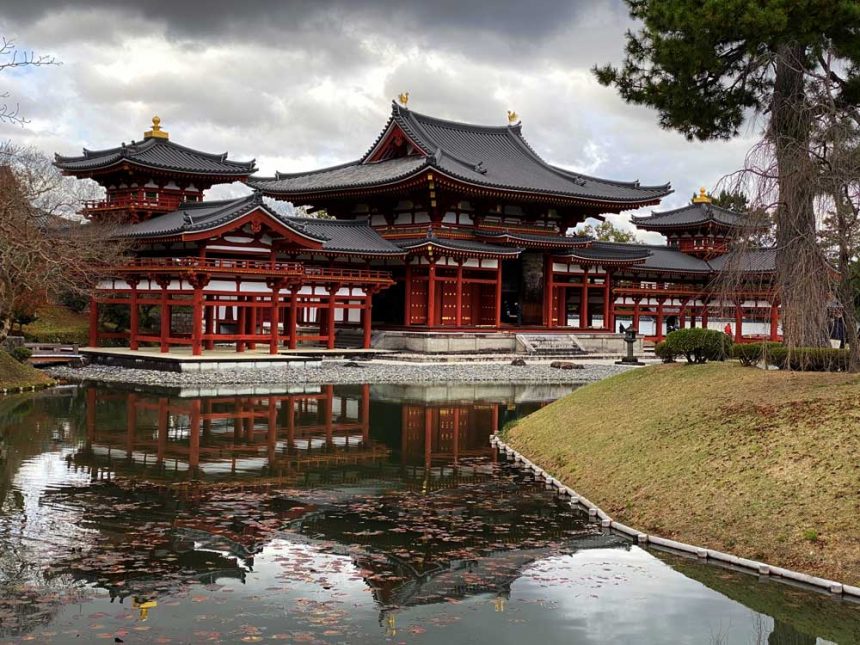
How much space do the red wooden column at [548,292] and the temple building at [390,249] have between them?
8cm

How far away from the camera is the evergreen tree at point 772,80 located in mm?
16703

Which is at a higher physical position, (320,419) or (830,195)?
(830,195)

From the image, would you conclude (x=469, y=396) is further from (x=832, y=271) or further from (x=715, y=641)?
(x=715, y=641)

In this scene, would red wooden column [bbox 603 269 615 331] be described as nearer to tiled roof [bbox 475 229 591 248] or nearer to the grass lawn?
tiled roof [bbox 475 229 591 248]

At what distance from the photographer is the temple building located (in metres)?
38.1

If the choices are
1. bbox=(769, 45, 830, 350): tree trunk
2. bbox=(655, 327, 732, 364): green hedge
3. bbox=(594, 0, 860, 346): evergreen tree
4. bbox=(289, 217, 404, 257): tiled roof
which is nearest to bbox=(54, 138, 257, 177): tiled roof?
bbox=(289, 217, 404, 257): tiled roof

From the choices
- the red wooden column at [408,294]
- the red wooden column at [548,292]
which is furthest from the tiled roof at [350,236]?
the red wooden column at [548,292]

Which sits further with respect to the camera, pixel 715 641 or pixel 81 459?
pixel 81 459

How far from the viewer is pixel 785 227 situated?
56.3ft

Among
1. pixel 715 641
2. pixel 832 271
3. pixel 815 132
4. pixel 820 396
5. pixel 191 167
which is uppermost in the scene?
pixel 191 167

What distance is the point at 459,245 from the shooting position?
151 feet

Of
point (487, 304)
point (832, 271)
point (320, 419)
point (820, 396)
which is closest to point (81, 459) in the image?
point (320, 419)

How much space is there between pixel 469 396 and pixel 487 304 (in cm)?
2101

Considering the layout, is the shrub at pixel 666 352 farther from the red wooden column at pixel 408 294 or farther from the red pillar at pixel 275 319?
the red wooden column at pixel 408 294
